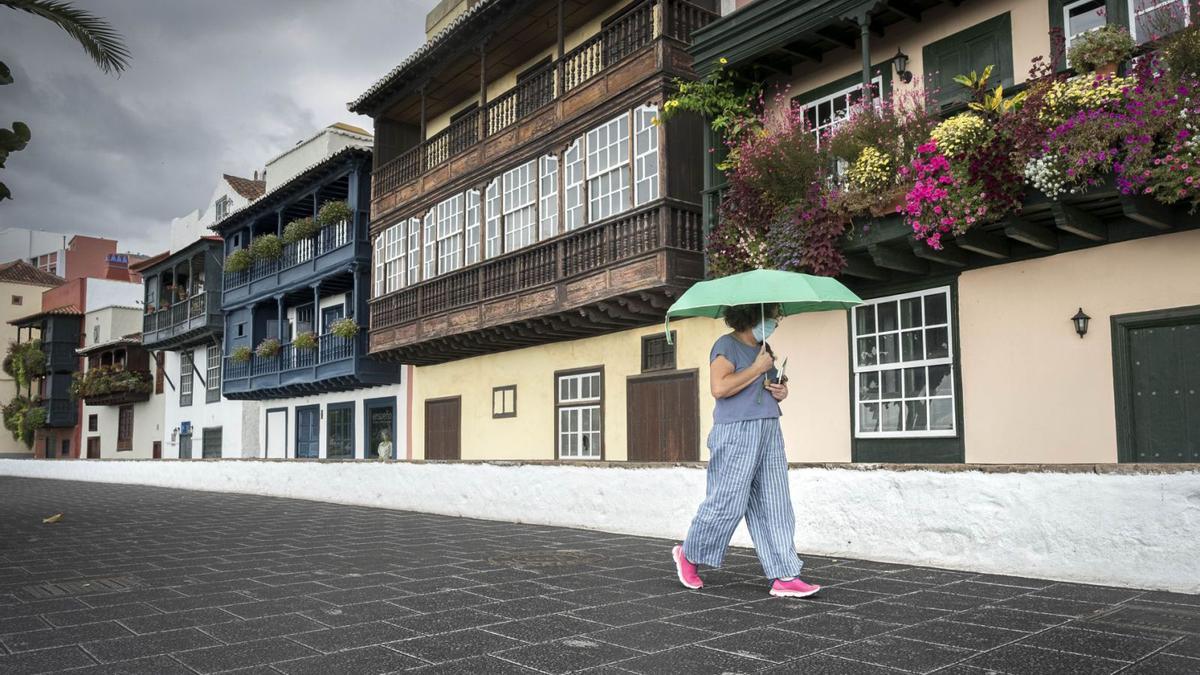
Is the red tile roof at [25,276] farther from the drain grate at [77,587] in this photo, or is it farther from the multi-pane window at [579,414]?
the drain grate at [77,587]

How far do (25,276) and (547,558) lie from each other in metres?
61.8

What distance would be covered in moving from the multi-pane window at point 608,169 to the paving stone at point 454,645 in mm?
11013

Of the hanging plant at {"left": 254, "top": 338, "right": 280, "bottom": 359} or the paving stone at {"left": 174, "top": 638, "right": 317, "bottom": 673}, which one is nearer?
the paving stone at {"left": 174, "top": 638, "right": 317, "bottom": 673}

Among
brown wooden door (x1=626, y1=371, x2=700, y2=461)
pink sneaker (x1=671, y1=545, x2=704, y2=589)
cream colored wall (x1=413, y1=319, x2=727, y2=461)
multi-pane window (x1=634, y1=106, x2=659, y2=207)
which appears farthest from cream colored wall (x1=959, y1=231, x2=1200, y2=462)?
pink sneaker (x1=671, y1=545, x2=704, y2=589)

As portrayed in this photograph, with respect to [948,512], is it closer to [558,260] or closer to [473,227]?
[558,260]

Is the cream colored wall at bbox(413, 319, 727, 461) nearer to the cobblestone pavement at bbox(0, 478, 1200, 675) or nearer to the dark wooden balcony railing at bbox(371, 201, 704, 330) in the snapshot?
the dark wooden balcony railing at bbox(371, 201, 704, 330)

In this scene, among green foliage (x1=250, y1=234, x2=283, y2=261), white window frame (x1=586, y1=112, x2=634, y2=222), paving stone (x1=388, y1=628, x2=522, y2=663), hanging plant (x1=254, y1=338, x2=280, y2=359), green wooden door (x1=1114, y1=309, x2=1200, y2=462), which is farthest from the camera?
green foliage (x1=250, y1=234, x2=283, y2=261)

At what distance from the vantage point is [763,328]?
616 cm

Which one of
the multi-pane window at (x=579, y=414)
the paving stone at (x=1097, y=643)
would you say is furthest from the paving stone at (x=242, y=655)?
the multi-pane window at (x=579, y=414)

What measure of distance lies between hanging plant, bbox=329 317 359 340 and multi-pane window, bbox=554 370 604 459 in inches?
306

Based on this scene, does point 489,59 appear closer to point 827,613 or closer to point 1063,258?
point 1063,258

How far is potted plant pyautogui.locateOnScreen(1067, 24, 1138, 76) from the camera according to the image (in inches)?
351

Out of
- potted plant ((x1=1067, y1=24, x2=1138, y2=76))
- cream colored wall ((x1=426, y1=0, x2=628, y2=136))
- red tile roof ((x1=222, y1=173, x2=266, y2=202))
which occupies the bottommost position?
potted plant ((x1=1067, y1=24, x2=1138, y2=76))

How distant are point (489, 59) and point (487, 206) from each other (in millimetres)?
3420
